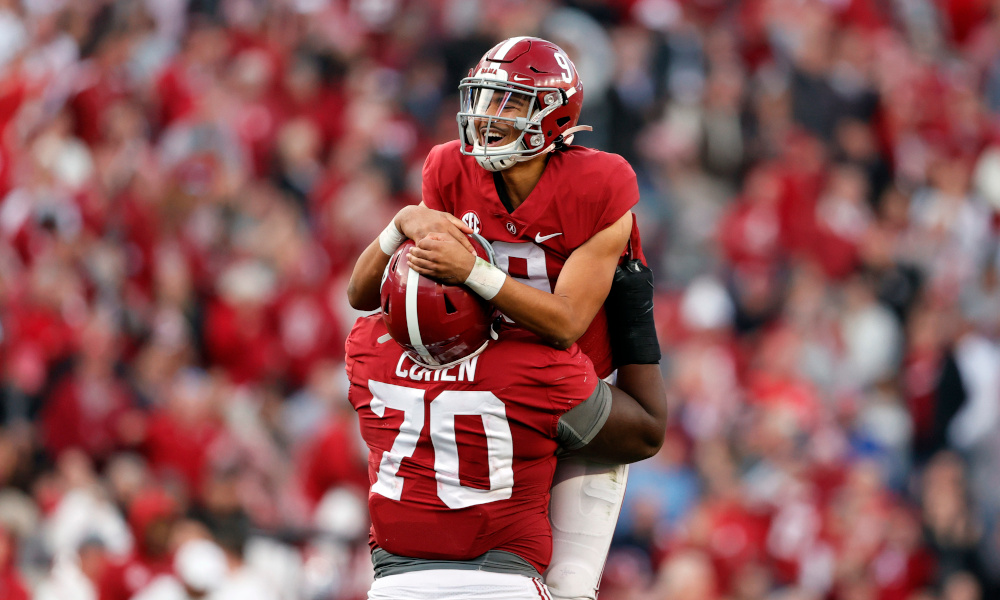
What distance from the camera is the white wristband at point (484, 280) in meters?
3.35

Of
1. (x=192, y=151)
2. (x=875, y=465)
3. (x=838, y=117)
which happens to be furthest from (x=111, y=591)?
(x=838, y=117)

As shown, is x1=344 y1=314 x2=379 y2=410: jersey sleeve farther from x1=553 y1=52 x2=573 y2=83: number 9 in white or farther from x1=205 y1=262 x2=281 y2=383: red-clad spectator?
x1=205 y1=262 x2=281 y2=383: red-clad spectator

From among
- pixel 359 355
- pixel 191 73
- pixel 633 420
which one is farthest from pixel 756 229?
pixel 359 355

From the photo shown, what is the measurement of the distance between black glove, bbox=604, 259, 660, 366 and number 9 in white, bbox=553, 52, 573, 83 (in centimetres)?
58

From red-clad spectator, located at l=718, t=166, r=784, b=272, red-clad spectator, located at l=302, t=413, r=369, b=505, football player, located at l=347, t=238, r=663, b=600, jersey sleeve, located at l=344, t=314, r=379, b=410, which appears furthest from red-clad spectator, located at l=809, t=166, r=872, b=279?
jersey sleeve, located at l=344, t=314, r=379, b=410

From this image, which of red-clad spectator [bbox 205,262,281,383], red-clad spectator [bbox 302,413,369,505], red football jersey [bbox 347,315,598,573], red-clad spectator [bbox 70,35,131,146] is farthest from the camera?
red-clad spectator [bbox 70,35,131,146]

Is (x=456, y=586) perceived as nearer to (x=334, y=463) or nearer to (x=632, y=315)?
(x=632, y=315)

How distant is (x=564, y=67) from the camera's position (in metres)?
3.70

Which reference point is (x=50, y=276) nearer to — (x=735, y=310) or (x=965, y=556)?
(x=735, y=310)

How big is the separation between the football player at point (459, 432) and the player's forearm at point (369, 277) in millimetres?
187

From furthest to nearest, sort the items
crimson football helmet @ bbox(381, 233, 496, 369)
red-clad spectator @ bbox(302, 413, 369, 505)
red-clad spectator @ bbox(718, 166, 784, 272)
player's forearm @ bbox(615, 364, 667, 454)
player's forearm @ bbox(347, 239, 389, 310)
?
1. red-clad spectator @ bbox(718, 166, 784, 272)
2. red-clad spectator @ bbox(302, 413, 369, 505)
3. player's forearm @ bbox(615, 364, 667, 454)
4. player's forearm @ bbox(347, 239, 389, 310)
5. crimson football helmet @ bbox(381, 233, 496, 369)

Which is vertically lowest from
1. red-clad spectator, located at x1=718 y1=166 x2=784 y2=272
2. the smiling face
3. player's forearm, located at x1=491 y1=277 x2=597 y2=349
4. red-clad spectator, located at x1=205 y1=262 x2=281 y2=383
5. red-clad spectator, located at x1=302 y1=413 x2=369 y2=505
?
red-clad spectator, located at x1=302 y1=413 x2=369 y2=505

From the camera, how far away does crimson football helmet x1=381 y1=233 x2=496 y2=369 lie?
3.30 metres

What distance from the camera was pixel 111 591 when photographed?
7.23 metres
